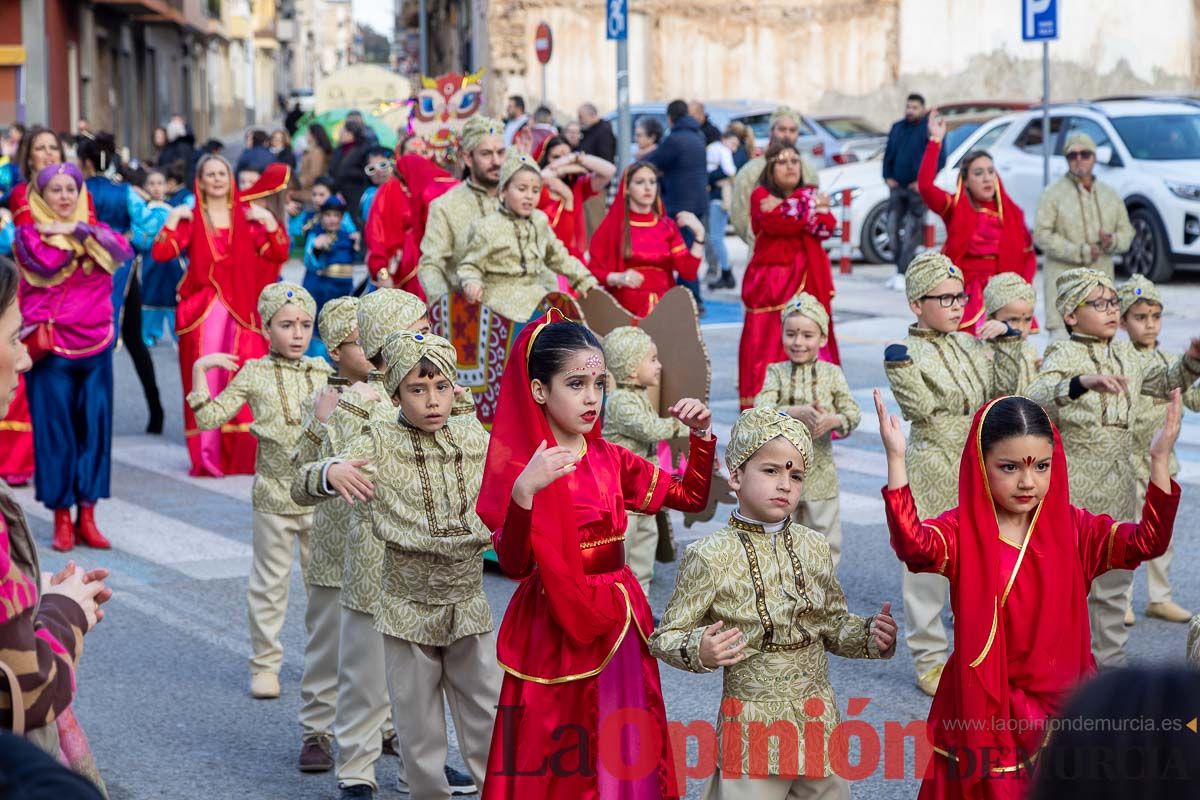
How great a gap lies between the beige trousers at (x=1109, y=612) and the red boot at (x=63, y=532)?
511 centimetres

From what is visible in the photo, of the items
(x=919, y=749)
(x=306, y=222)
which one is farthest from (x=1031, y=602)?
(x=306, y=222)

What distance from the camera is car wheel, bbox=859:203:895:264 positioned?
21.1 m

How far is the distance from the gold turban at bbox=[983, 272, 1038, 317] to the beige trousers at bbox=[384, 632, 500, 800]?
3.09 metres

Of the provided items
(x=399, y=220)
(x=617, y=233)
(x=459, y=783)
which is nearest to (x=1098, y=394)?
(x=459, y=783)

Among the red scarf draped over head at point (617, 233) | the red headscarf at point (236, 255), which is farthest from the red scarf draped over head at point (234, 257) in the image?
the red scarf draped over head at point (617, 233)

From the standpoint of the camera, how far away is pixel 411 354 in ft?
16.2

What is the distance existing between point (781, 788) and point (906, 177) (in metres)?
15.1

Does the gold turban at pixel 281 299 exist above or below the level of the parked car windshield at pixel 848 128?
below

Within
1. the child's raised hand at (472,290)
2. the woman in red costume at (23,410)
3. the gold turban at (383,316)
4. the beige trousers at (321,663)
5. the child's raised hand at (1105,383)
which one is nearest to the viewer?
the gold turban at (383,316)

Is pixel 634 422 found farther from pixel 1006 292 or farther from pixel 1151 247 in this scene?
pixel 1151 247

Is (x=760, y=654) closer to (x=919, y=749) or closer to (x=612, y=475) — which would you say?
(x=612, y=475)

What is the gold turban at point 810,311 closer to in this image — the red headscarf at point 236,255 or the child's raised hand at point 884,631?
the child's raised hand at point 884,631

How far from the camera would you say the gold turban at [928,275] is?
22.4ft

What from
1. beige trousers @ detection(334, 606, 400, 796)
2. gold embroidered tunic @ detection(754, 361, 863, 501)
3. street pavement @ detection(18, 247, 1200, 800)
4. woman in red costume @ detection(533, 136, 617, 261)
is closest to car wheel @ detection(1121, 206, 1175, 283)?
street pavement @ detection(18, 247, 1200, 800)
